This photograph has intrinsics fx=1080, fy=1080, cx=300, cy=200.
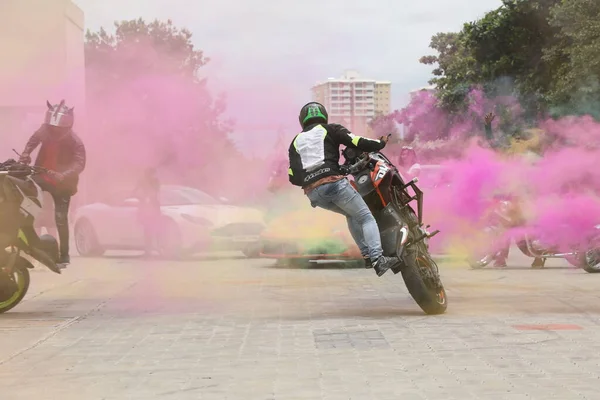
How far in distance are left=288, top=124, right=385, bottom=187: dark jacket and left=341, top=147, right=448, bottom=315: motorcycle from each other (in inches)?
7.7

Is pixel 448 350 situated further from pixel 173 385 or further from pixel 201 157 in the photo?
pixel 201 157

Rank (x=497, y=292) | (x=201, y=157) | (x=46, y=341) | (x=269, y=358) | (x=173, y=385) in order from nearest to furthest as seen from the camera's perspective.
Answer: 1. (x=173, y=385)
2. (x=269, y=358)
3. (x=46, y=341)
4. (x=497, y=292)
5. (x=201, y=157)

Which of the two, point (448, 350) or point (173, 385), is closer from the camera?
point (173, 385)

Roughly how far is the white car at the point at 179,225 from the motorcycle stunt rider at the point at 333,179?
26.4ft

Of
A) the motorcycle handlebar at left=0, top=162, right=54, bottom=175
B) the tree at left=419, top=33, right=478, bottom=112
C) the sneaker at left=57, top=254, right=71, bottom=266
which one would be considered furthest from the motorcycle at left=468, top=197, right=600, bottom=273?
the tree at left=419, top=33, right=478, bottom=112

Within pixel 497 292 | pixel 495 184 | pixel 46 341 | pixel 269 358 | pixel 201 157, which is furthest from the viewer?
pixel 201 157

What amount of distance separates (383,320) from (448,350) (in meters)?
1.82

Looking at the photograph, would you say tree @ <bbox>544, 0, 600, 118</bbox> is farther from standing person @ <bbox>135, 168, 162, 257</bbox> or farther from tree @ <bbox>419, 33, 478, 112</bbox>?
standing person @ <bbox>135, 168, 162, 257</bbox>

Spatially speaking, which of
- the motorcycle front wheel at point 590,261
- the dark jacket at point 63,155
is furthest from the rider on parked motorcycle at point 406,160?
the dark jacket at point 63,155

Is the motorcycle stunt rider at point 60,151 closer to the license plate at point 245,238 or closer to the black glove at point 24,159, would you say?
the black glove at point 24,159

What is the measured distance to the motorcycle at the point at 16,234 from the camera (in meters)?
10.5

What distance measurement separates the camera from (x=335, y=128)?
994 centimetres

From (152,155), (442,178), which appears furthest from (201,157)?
(442,178)

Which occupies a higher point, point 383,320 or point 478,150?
point 478,150
